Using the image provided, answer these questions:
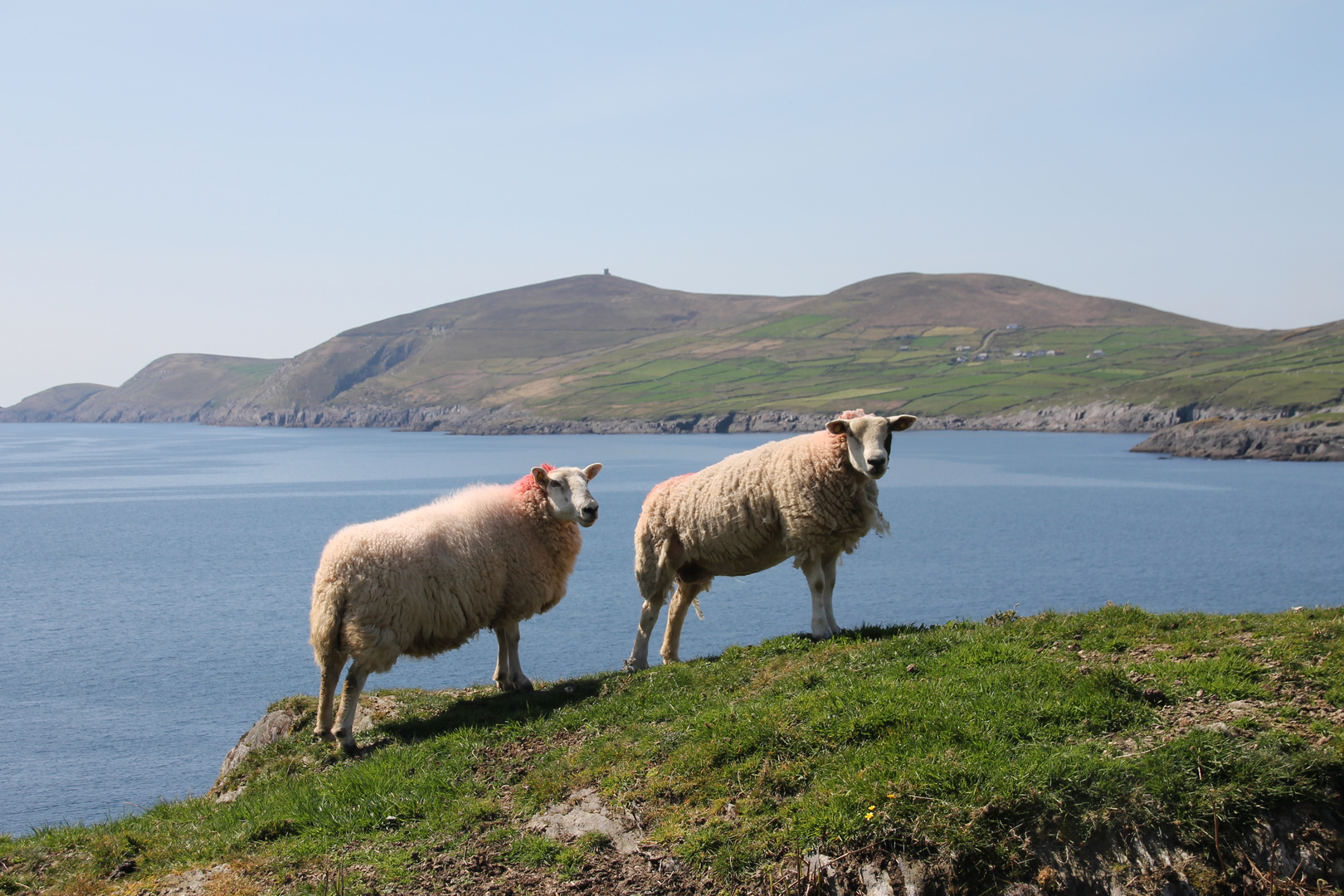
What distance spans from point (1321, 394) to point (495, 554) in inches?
6423

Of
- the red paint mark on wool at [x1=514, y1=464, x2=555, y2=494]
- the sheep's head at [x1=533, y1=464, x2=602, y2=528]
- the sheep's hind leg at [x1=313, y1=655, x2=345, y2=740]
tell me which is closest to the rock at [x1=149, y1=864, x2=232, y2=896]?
the sheep's hind leg at [x1=313, y1=655, x2=345, y2=740]

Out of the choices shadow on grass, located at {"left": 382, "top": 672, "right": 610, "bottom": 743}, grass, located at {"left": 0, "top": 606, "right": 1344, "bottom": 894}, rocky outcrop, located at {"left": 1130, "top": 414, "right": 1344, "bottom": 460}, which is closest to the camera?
grass, located at {"left": 0, "top": 606, "right": 1344, "bottom": 894}

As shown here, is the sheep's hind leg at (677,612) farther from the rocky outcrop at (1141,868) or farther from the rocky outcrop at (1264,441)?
the rocky outcrop at (1264,441)

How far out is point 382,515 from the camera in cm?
7838

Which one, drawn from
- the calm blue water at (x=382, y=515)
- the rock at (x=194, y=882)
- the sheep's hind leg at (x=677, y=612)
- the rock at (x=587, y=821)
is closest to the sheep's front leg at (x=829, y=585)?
the sheep's hind leg at (x=677, y=612)

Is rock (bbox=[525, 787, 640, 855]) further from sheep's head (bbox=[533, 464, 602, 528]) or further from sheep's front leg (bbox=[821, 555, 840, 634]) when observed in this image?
sheep's head (bbox=[533, 464, 602, 528])

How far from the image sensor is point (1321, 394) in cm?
14038

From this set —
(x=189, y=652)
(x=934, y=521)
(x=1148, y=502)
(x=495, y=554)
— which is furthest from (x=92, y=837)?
(x=1148, y=502)

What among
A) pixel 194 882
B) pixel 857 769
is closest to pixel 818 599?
pixel 857 769

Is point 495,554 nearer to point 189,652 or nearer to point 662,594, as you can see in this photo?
point 662,594

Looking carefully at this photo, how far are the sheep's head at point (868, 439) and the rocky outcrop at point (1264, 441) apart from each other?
436ft

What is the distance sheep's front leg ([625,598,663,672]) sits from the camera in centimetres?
1384

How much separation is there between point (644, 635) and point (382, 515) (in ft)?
226

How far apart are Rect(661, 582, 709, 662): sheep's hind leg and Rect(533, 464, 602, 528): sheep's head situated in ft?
6.96
